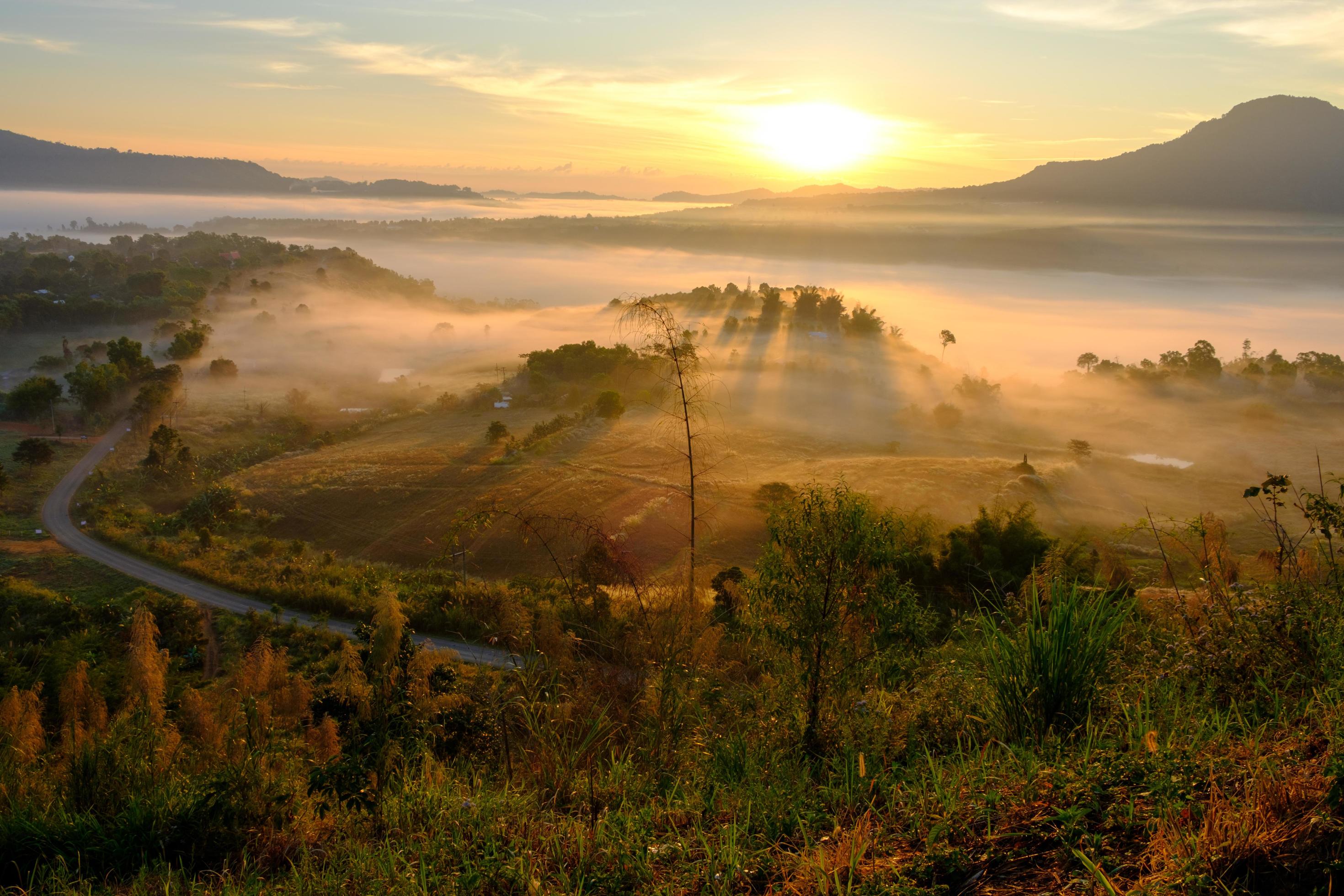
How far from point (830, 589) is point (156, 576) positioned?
28891mm

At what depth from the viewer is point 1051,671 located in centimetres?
407

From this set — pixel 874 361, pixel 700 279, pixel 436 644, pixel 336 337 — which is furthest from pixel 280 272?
pixel 436 644

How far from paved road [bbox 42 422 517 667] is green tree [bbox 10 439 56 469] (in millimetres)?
1500

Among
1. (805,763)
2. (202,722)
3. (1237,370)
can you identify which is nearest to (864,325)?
(1237,370)

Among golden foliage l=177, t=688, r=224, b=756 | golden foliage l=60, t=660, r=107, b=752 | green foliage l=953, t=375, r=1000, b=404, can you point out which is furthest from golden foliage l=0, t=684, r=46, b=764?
→ green foliage l=953, t=375, r=1000, b=404

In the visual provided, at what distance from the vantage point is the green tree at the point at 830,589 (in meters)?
5.82

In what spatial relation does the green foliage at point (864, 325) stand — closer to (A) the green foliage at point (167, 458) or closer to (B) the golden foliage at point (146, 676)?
(A) the green foliage at point (167, 458)

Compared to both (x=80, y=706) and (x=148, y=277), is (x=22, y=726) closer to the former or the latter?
(x=80, y=706)

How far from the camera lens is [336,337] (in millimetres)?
98375

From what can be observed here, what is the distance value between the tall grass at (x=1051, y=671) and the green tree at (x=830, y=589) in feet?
5.25

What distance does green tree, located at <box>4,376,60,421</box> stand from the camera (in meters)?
50.7

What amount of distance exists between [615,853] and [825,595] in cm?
283

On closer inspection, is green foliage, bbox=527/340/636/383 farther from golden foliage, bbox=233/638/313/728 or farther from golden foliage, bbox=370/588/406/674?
golden foliage, bbox=370/588/406/674

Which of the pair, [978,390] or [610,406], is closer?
[610,406]
